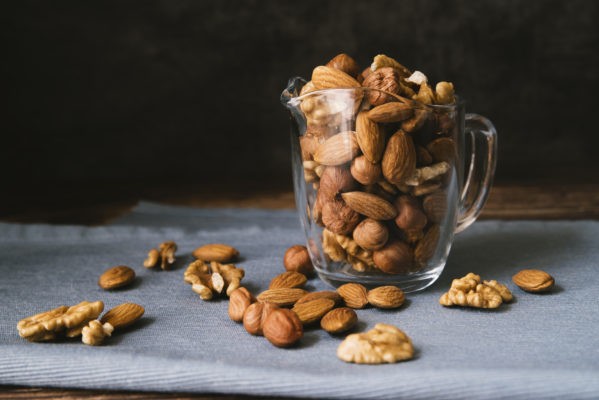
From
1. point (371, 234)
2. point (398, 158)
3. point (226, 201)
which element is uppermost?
point (398, 158)

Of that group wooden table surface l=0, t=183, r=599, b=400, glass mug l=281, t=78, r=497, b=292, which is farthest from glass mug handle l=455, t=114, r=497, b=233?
wooden table surface l=0, t=183, r=599, b=400

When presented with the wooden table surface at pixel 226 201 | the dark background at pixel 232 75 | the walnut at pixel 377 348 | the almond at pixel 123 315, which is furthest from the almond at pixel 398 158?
the dark background at pixel 232 75

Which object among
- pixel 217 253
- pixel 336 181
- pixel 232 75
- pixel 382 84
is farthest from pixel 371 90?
pixel 232 75

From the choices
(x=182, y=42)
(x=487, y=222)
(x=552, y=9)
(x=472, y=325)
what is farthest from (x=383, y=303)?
(x=552, y=9)

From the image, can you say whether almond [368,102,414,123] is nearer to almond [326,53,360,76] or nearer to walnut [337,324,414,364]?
almond [326,53,360,76]

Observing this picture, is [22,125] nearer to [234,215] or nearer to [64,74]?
[64,74]

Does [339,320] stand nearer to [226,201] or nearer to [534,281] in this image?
[534,281]
